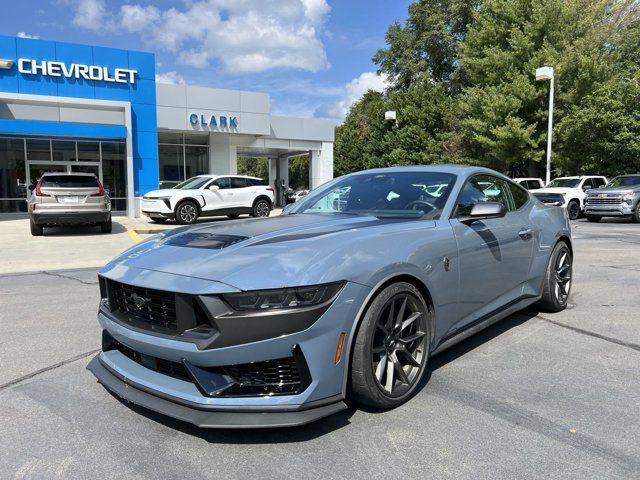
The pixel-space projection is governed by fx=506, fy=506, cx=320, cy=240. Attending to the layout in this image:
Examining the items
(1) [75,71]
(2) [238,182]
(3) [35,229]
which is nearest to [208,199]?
(2) [238,182]

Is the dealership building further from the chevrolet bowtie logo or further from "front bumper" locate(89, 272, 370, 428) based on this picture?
"front bumper" locate(89, 272, 370, 428)

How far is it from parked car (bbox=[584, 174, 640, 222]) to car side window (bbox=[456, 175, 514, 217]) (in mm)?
15778

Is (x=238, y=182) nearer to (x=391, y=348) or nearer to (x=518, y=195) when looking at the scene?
→ (x=518, y=195)

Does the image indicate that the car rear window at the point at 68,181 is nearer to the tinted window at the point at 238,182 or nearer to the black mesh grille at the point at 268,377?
the tinted window at the point at 238,182

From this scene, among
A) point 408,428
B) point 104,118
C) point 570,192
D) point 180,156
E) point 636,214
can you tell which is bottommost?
point 408,428

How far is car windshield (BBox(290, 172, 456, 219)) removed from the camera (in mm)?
3889

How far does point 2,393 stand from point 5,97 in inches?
728

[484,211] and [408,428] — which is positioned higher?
[484,211]

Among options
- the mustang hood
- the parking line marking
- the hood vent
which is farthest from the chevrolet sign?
the hood vent

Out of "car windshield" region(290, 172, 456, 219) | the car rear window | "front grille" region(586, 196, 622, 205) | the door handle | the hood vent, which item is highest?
the car rear window

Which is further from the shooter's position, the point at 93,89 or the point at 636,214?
the point at 93,89

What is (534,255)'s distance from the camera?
15.5 ft

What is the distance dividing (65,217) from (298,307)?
489 inches

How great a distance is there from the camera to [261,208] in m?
19.4
